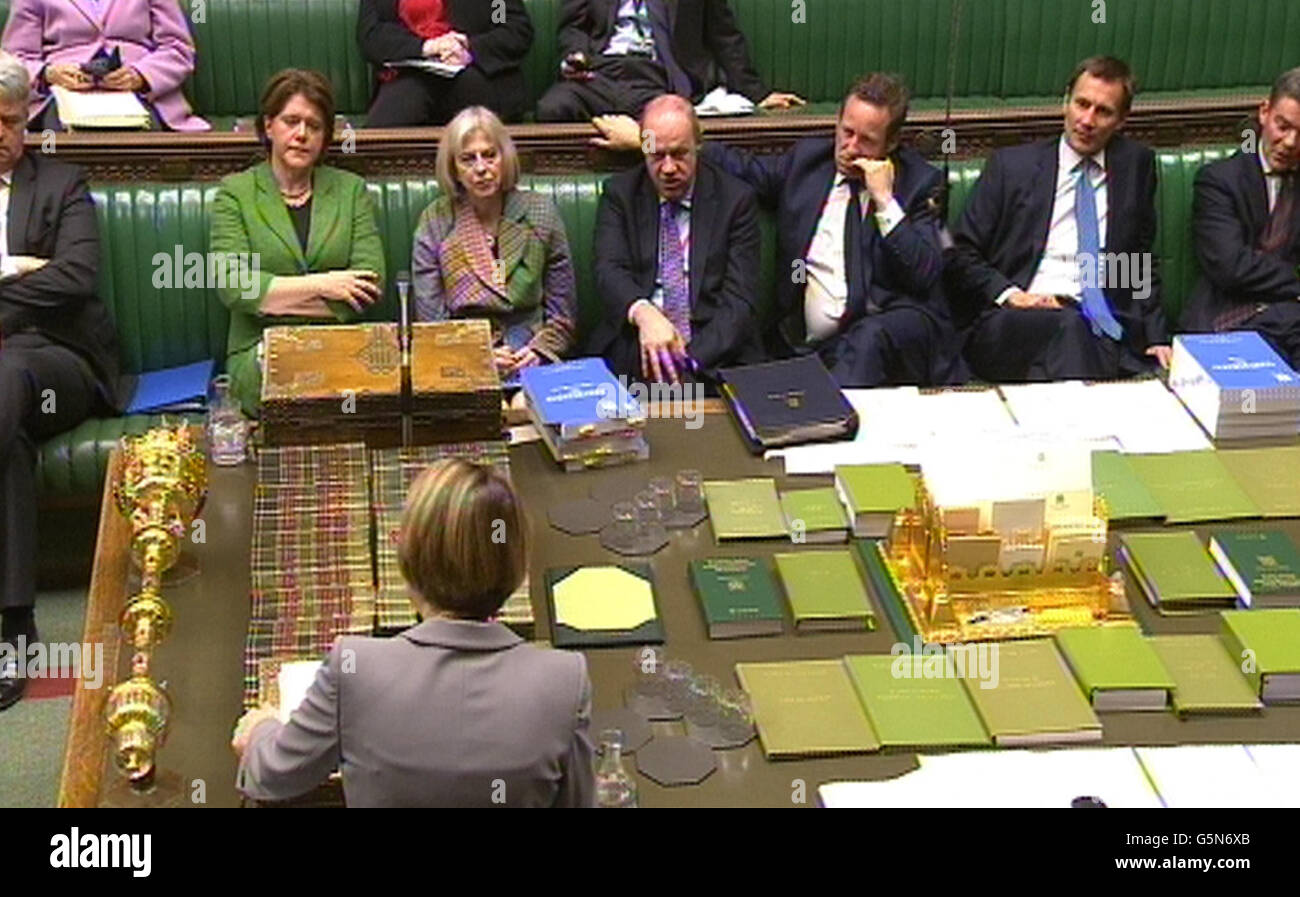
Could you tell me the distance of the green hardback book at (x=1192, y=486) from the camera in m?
3.98

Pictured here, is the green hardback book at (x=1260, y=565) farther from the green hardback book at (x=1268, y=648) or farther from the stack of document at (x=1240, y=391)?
the stack of document at (x=1240, y=391)

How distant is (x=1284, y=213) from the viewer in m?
5.50

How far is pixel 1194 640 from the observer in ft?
11.6

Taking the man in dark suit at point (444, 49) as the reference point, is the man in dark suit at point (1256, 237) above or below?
below

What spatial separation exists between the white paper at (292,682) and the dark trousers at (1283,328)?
10.2ft

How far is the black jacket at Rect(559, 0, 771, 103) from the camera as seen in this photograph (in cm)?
635

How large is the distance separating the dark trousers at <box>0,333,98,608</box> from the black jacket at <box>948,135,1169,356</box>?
233 cm

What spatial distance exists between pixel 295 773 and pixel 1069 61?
15.7 feet

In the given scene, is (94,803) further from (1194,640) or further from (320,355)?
(1194,640)

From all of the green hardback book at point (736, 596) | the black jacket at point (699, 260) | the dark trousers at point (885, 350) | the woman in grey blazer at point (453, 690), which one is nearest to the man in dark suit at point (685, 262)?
the black jacket at point (699, 260)

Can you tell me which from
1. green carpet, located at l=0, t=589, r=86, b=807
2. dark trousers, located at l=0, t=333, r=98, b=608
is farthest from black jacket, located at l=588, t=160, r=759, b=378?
green carpet, located at l=0, t=589, r=86, b=807

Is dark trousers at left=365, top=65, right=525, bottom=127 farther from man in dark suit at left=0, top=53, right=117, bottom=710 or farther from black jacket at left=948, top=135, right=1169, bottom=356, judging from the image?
black jacket at left=948, top=135, right=1169, bottom=356

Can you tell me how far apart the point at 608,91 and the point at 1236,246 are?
193cm
